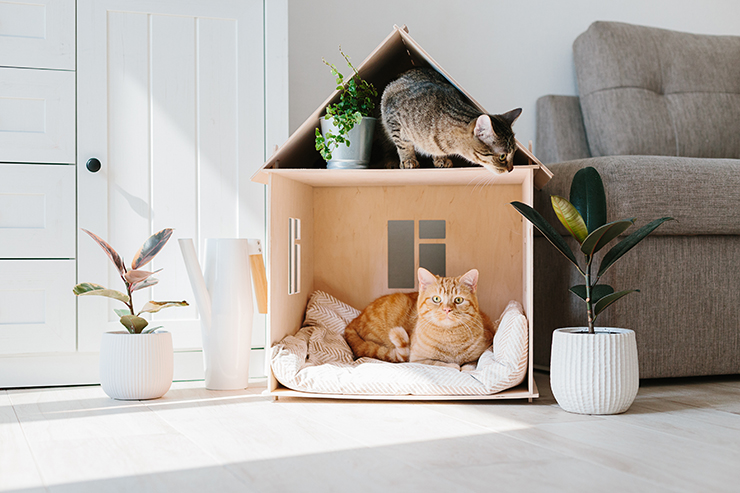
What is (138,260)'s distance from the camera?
4.52 ft

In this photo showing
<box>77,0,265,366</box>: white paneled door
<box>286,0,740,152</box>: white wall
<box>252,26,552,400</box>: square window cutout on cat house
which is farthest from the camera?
<box>286,0,740,152</box>: white wall

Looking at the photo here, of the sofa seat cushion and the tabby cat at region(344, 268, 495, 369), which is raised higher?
the sofa seat cushion

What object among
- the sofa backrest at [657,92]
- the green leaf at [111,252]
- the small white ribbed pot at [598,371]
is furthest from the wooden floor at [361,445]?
the sofa backrest at [657,92]

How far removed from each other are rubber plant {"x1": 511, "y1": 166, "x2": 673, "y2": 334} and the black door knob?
110 cm

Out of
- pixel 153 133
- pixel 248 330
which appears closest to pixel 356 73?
Answer: pixel 153 133

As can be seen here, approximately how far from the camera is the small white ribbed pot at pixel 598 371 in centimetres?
121

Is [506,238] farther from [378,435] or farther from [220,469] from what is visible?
[220,469]

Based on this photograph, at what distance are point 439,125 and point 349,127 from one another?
220mm

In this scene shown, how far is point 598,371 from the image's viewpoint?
1208 millimetres

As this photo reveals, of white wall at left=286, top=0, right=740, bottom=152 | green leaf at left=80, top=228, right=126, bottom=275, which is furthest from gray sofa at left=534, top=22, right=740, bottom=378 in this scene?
green leaf at left=80, top=228, right=126, bottom=275

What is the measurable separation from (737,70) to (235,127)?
1.88 metres

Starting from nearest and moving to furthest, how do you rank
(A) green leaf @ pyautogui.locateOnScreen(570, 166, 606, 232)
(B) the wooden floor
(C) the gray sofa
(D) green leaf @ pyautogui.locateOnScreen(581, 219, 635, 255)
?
1. (B) the wooden floor
2. (D) green leaf @ pyautogui.locateOnScreen(581, 219, 635, 255)
3. (A) green leaf @ pyautogui.locateOnScreen(570, 166, 606, 232)
4. (C) the gray sofa

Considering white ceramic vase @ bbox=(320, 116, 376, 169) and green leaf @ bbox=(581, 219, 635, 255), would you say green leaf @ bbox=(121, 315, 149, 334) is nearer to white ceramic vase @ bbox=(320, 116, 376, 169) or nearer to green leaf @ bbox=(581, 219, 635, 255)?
white ceramic vase @ bbox=(320, 116, 376, 169)

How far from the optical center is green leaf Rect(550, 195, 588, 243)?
1.20 meters
